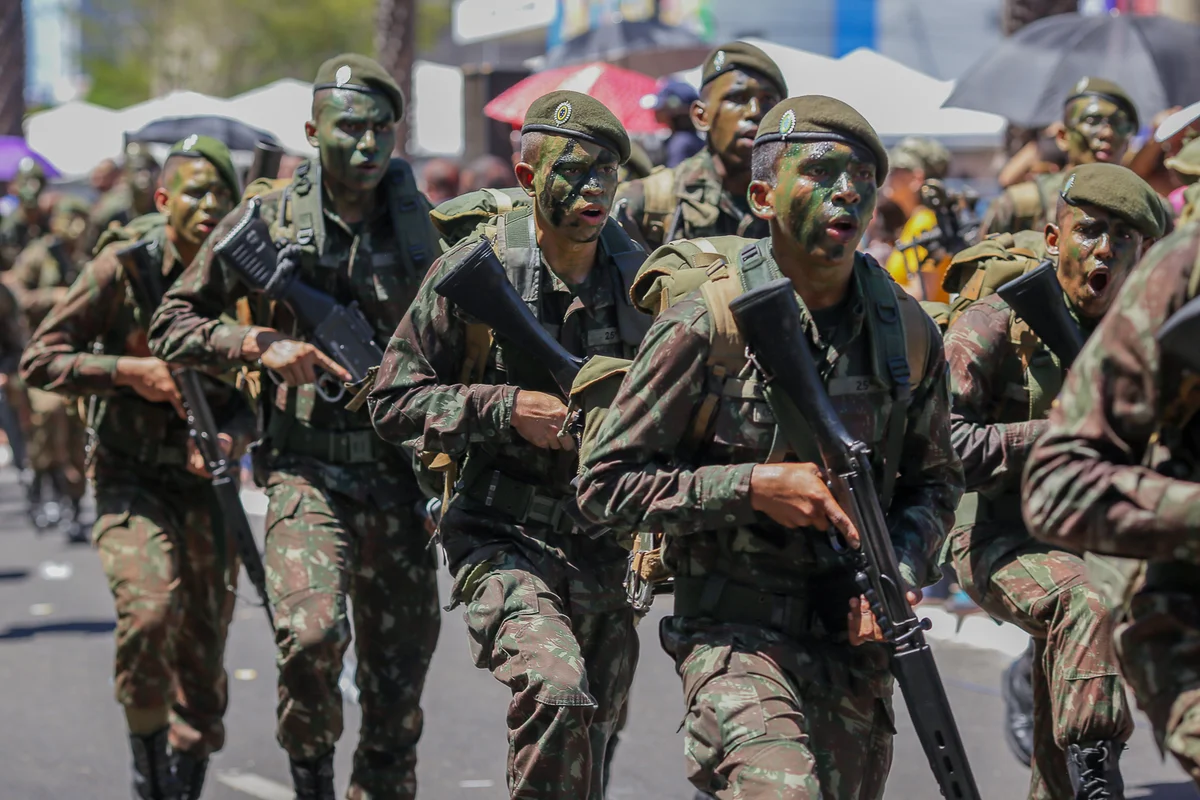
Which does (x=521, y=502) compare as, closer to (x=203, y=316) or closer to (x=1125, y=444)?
(x=203, y=316)

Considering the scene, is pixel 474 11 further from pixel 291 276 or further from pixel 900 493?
pixel 900 493

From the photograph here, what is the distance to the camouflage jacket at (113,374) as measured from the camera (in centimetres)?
718

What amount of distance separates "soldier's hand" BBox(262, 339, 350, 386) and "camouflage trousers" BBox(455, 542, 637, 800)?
1181 mm

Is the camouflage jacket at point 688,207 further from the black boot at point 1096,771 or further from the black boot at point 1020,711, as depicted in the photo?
the black boot at point 1096,771

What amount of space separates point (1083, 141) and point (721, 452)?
456 cm

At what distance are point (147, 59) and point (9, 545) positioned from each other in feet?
153

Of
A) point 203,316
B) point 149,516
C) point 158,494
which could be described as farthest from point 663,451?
point 158,494

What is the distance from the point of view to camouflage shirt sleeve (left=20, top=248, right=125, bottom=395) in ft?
23.7

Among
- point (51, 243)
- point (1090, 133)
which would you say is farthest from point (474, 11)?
point (1090, 133)

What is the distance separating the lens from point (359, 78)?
6.48 m

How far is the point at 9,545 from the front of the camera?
544 inches

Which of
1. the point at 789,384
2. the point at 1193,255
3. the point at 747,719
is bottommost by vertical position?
the point at 747,719

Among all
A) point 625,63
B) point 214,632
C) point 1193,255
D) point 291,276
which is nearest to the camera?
point 1193,255

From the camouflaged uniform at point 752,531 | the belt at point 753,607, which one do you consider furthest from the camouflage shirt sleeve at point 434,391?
the belt at point 753,607
